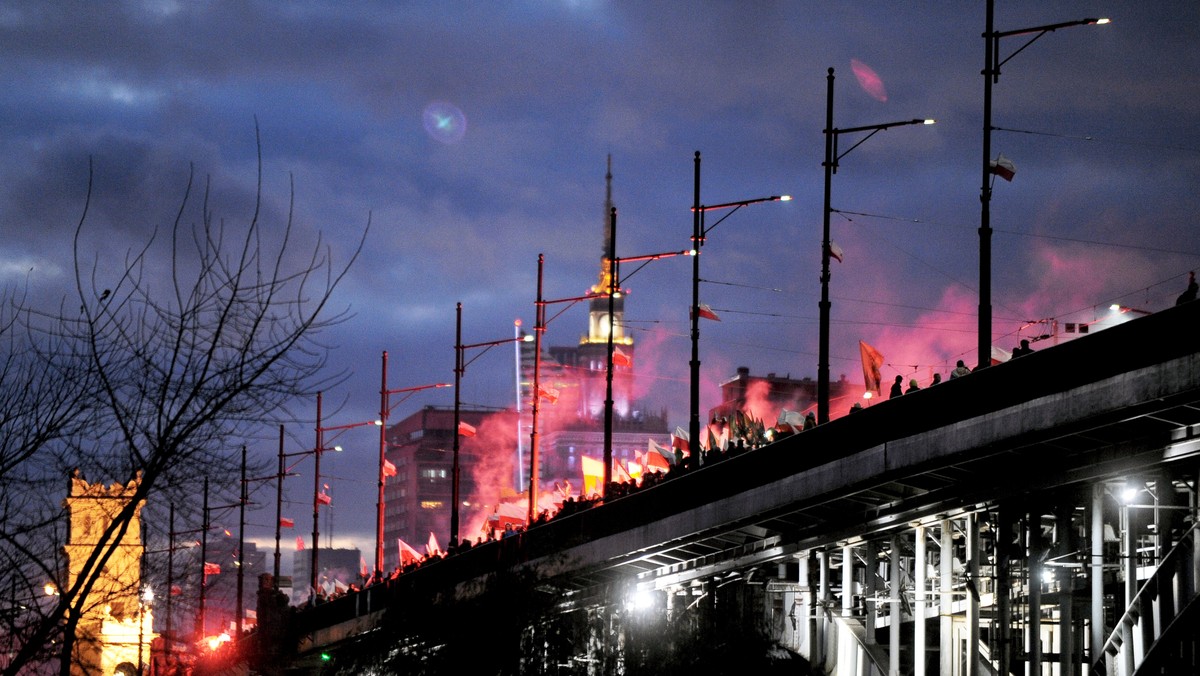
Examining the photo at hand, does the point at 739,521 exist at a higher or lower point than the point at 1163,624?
higher

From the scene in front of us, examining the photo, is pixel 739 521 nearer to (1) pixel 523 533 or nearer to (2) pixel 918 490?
(2) pixel 918 490

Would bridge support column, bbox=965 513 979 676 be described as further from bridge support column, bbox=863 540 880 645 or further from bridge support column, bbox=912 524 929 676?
bridge support column, bbox=863 540 880 645

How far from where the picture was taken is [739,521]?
30.1 metres

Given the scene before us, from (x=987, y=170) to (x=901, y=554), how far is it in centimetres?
822

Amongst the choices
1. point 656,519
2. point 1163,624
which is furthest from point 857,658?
point 1163,624

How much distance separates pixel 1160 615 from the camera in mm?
22188

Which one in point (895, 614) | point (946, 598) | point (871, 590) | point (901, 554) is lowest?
point (895, 614)

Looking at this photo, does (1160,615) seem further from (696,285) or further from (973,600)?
(696,285)

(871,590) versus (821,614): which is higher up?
(871,590)

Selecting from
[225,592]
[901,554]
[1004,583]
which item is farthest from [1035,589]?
[225,592]

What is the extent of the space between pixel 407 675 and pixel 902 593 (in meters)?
12.9

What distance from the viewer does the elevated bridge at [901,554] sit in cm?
2162

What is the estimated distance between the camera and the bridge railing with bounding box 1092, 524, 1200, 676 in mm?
21266

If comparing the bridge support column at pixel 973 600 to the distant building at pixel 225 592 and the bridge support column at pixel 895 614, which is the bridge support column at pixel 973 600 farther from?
the distant building at pixel 225 592
